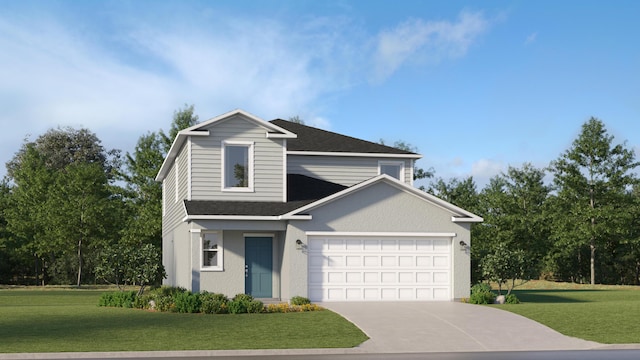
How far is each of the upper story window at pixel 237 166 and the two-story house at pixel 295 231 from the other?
0.04m

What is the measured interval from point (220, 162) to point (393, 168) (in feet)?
30.3

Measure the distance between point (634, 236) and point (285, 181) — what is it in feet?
114

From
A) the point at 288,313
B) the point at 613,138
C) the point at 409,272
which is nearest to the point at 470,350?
the point at 288,313

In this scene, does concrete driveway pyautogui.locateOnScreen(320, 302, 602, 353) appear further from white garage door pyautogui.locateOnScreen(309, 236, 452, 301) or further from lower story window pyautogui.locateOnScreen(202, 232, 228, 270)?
lower story window pyautogui.locateOnScreen(202, 232, 228, 270)

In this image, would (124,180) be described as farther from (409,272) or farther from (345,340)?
(345,340)

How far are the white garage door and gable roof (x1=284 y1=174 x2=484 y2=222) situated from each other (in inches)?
44.0

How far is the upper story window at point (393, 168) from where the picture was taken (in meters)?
38.1

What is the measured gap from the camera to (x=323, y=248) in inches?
1211

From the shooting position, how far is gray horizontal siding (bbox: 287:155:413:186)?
122 feet

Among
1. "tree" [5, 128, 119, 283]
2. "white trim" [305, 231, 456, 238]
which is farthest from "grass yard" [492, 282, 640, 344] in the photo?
"tree" [5, 128, 119, 283]

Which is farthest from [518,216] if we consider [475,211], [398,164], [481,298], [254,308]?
[254,308]

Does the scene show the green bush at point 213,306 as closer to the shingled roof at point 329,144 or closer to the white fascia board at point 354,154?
the white fascia board at point 354,154

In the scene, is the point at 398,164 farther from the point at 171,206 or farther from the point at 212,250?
the point at 171,206

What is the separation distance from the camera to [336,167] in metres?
37.4
